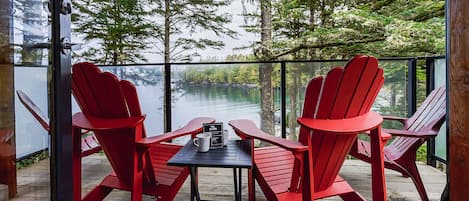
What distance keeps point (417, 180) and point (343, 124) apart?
3.52 ft

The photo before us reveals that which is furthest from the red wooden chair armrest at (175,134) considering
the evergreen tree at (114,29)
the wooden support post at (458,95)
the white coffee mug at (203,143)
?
the evergreen tree at (114,29)

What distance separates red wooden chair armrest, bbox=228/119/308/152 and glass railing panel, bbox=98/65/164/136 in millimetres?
1967

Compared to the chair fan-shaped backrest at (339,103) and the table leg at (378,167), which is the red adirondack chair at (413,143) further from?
the chair fan-shaped backrest at (339,103)

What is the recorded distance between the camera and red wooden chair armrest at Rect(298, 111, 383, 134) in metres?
1.77

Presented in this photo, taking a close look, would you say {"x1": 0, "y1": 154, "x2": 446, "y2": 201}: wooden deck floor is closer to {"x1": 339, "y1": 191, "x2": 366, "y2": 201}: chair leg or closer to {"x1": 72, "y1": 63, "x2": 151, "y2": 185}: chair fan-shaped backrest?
{"x1": 339, "y1": 191, "x2": 366, "y2": 201}: chair leg

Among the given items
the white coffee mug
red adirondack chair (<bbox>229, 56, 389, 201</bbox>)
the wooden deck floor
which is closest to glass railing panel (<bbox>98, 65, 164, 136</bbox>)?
the wooden deck floor

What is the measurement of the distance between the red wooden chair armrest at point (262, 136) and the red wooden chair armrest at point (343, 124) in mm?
135

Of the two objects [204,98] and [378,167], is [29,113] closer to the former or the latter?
[378,167]

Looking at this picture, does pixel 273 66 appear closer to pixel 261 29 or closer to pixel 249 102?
pixel 249 102

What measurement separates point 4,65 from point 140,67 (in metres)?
3.07

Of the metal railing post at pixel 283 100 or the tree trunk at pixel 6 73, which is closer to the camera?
the tree trunk at pixel 6 73

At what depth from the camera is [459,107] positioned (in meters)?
0.85

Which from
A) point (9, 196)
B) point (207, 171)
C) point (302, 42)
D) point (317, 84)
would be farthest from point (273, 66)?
point (9, 196)

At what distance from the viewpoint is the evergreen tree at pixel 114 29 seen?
21.4 ft
